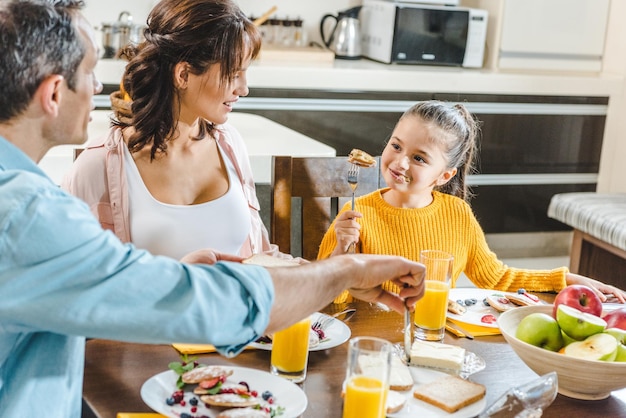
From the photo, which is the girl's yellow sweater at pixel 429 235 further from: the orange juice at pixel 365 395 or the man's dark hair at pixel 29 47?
the man's dark hair at pixel 29 47

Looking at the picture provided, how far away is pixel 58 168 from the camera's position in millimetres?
2334

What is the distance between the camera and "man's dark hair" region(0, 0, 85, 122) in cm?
105

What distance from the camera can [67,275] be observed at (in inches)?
38.9

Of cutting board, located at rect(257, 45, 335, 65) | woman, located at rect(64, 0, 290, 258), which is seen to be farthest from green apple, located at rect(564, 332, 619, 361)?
cutting board, located at rect(257, 45, 335, 65)

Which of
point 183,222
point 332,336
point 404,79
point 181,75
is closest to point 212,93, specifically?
point 181,75

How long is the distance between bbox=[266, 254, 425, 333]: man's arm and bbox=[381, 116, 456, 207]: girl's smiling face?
0.74 metres

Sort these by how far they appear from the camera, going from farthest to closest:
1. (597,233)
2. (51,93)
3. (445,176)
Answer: (597,233), (445,176), (51,93)

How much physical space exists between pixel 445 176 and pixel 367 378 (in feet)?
3.66

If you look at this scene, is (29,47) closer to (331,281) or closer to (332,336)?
(331,281)

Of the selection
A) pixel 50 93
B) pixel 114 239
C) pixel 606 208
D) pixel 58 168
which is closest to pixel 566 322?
pixel 114 239

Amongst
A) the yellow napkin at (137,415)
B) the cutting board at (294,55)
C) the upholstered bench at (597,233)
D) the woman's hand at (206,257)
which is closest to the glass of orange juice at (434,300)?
the woman's hand at (206,257)

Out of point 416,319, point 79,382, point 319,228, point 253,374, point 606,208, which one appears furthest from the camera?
point 606,208

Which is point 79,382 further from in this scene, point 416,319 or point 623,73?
point 623,73

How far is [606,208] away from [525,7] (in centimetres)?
145
